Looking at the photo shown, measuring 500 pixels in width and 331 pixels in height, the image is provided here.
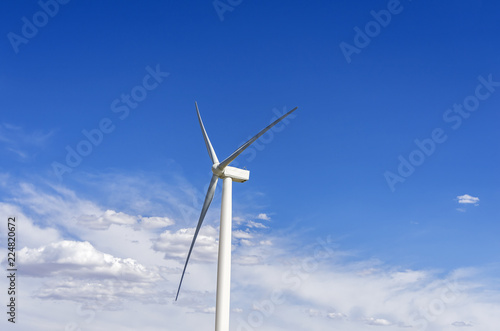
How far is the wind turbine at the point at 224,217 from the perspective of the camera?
38.3 m

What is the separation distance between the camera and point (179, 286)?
47.1 meters

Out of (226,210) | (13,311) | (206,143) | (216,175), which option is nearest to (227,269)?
(226,210)

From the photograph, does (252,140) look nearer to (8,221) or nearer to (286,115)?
(286,115)

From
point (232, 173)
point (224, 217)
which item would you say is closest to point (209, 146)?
point (232, 173)

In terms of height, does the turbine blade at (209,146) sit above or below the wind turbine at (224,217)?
above

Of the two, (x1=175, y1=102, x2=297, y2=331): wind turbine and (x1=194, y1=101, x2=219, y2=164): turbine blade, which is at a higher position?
(x1=194, y1=101, x2=219, y2=164): turbine blade

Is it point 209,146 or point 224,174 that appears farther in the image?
point 209,146

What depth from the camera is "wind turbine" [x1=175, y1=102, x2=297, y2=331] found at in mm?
38281

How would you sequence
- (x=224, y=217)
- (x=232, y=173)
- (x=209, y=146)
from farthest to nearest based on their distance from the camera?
1. (x=209, y=146)
2. (x=232, y=173)
3. (x=224, y=217)

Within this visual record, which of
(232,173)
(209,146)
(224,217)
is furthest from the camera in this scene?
(209,146)

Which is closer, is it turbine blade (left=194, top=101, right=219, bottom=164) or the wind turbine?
the wind turbine

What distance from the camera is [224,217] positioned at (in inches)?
1597

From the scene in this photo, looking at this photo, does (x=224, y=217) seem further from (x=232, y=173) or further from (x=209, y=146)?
(x=209, y=146)

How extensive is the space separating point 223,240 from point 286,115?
11.3 m
